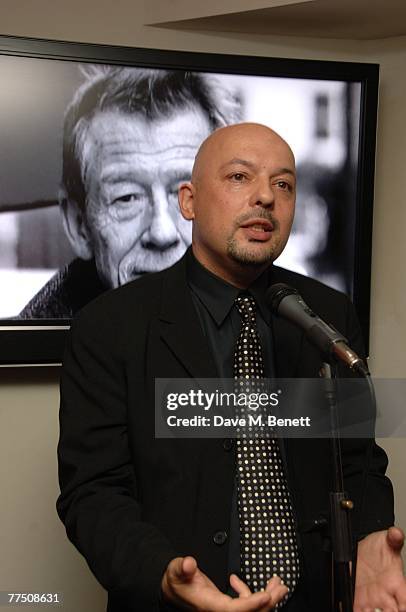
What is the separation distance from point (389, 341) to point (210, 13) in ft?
3.88

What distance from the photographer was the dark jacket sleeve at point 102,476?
4.17ft

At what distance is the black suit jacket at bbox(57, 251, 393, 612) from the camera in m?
1.43

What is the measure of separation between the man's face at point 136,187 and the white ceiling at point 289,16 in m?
0.32

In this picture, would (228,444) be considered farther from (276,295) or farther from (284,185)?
(284,185)

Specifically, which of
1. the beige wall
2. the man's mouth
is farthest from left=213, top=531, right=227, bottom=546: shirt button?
the beige wall

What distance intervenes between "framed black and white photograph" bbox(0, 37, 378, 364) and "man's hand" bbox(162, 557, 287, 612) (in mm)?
1195

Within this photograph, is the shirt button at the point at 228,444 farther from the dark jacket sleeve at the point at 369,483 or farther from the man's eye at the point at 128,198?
the man's eye at the point at 128,198

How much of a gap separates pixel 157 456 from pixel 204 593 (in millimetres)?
409

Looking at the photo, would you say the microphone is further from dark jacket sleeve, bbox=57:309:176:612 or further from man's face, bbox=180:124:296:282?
dark jacket sleeve, bbox=57:309:176:612

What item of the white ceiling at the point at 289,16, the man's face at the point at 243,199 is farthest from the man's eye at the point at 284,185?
the white ceiling at the point at 289,16

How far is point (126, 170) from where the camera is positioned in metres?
2.31

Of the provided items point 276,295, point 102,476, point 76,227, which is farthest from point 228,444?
point 76,227

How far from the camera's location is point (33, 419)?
2.38 m

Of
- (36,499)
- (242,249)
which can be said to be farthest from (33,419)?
(242,249)
